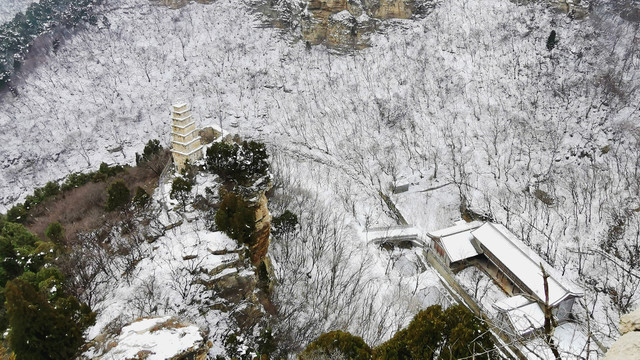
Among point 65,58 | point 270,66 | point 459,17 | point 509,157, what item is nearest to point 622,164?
point 509,157

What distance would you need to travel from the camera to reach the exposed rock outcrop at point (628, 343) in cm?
532

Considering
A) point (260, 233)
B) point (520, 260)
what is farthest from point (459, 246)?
point (260, 233)

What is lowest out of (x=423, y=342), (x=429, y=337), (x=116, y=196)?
(x=423, y=342)

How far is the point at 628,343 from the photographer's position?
548cm

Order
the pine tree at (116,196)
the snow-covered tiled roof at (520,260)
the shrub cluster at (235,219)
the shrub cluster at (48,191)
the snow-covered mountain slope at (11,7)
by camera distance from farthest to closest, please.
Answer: the snow-covered mountain slope at (11,7) → the shrub cluster at (48,191) → the pine tree at (116,196) → the snow-covered tiled roof at (520,260) → the shrub cluster at (235,219)

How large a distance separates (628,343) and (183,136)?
95.4 feet

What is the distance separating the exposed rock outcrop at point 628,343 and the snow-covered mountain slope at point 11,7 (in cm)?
10747

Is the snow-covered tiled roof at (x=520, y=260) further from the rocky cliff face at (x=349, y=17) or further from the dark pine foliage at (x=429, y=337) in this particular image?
the rocky cliff face at (x=349, y=17)

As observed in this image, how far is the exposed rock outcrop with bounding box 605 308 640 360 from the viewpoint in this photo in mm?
5316

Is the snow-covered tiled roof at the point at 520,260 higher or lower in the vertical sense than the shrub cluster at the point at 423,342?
lower

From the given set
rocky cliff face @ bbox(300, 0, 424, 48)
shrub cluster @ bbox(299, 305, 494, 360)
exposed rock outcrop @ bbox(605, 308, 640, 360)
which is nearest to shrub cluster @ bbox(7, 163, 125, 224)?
shrub cluster @ bbox(299, 305, 494, 360)

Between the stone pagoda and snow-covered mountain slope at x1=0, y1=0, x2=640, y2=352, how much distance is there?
14429mm

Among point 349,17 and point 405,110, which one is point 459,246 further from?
point 349,17

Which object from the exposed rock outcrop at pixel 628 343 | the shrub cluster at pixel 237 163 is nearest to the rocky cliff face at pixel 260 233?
the shrub cluster at pixel 237 163
